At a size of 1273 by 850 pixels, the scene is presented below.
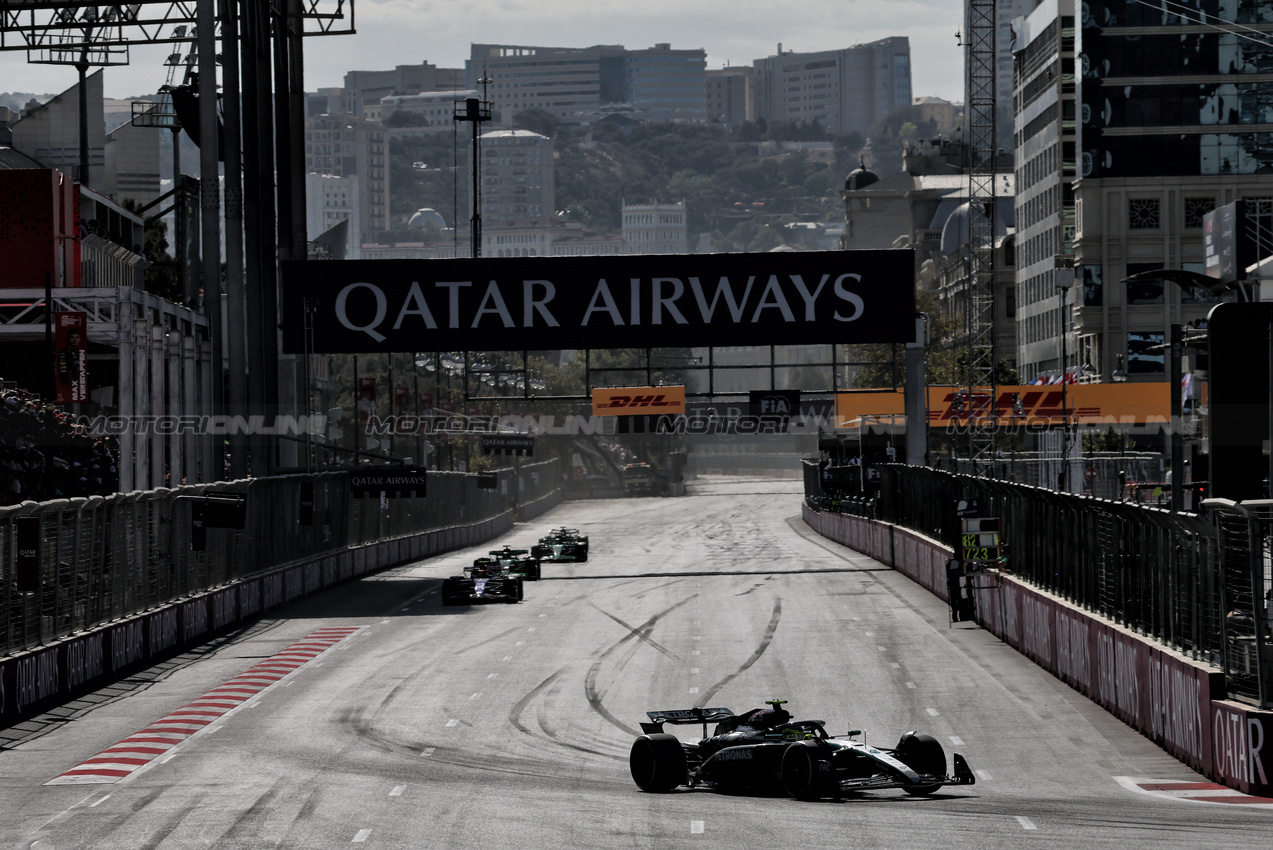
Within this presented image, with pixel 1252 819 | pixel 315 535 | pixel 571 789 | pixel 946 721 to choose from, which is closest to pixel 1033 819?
pixel 1252 819

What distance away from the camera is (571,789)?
1809 centimetres

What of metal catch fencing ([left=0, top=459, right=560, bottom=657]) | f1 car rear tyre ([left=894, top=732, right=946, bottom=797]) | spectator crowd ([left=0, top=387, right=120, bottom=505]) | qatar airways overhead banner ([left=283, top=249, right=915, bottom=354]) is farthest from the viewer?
qatar airways overhead banner ([left=283, top=249, right=915, bottom=354])

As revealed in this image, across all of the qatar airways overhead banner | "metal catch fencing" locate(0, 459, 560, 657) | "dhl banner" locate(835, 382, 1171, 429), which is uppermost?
the qatar airways overhead banner

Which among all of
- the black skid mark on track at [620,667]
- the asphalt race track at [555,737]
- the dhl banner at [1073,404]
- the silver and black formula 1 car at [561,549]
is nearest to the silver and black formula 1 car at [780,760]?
the asphalt race track at [555,737]

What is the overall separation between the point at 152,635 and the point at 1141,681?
18.0 metres

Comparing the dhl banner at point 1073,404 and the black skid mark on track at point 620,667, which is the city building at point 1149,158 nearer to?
the dhl banner at point 1073,404

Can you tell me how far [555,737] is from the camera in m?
21.7

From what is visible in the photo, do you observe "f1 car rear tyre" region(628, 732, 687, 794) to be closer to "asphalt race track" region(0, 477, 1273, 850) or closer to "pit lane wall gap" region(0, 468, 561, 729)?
"asphalt race track" region(0, 477, 1273, 850)

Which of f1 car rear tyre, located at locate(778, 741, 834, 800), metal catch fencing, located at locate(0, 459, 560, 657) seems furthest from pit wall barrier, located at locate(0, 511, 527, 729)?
f1 car rear tyre, located at locate(778, 741, 834, 800)

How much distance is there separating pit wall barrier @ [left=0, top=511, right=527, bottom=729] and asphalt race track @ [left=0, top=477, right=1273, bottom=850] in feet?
1.69

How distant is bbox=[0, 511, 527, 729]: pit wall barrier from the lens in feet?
79.0

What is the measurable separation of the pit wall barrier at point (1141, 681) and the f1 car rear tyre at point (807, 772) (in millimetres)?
4326

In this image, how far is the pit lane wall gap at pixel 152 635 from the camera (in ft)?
79.0

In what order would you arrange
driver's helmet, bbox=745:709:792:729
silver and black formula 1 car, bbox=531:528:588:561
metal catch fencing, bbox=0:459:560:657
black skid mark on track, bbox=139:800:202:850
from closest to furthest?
black skid mark on track, bbox=139:800:202:850
driver's helmet, bbox=745:709:792:729
metal catch fencing, bbox=0:459:560:657
silver and black formula 1 car, bbox=531:528:588:561
